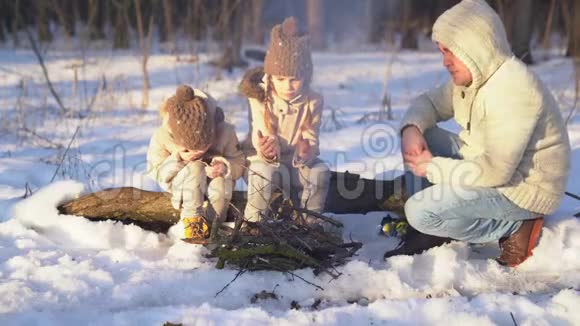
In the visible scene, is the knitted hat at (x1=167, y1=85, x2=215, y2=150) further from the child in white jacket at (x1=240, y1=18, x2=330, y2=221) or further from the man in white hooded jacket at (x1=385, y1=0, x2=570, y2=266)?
the man in white hooded jacket at (x1=385, y1=0, x2=570, y2=266)

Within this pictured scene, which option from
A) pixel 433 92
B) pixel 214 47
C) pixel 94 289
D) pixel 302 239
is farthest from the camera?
pixel 214 47

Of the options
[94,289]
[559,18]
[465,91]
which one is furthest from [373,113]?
[559,18]

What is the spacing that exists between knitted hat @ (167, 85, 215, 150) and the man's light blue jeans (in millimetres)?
995

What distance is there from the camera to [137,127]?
211 inches

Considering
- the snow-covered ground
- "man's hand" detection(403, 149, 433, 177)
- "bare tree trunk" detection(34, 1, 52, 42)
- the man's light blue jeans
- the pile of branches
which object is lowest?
the snow-covered ground

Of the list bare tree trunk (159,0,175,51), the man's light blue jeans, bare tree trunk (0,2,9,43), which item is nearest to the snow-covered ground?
the man's light blue jeans

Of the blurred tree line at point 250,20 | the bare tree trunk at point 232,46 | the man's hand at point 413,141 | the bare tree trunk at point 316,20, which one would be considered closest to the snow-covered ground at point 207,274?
the man's hand at point 413,141

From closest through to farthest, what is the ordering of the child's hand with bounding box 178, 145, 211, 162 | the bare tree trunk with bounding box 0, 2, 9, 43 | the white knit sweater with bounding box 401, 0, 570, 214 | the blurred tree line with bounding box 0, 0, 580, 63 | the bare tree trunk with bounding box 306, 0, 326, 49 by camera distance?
the white knit sweater with bounding box 401, 0, 570, 214
the child's hand with bounding box 178, 145, 211, 162
the blurred tree line with bounding box 0, 0, 580, 63
the bare tree trunk with bounding box 0, 2, 9, 43
the bare tree trunk with bounding box 306, 0, 326, 49

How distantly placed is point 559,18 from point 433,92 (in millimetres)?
11422

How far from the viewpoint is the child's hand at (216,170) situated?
293cm

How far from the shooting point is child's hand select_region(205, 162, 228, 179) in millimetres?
2928

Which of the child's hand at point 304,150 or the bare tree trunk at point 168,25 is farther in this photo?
the bare tree trunk at point 168,25

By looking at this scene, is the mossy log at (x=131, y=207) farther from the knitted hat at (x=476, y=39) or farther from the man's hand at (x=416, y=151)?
the knitted hat at (x=476, y=39)

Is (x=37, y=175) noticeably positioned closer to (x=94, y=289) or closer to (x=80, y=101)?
(x=94, y=289)
